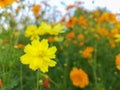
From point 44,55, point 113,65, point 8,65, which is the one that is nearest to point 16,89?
point 8,65

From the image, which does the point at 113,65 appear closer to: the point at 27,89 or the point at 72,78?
the point at 72,78

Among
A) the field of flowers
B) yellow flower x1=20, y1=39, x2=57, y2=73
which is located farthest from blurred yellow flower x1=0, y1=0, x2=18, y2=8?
yellow flower x1=20, y1=39, x2=57, y2=73

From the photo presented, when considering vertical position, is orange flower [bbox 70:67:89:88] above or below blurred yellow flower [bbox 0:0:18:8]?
below

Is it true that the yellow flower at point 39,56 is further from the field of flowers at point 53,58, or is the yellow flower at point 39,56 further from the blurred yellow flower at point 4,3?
the blurred yellow flower at point 4,3

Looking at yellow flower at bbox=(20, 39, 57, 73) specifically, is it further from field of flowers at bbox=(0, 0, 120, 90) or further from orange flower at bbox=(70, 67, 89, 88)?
orange flower at bbox=(70, 67, 89, 88)

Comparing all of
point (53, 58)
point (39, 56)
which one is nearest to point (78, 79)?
point (53, 58)

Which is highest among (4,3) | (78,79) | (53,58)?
(4,3)

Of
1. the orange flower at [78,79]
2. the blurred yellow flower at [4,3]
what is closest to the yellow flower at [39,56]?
the blurred yellow flower at [4,3]

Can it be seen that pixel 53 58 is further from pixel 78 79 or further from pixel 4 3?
pixel 78 79
